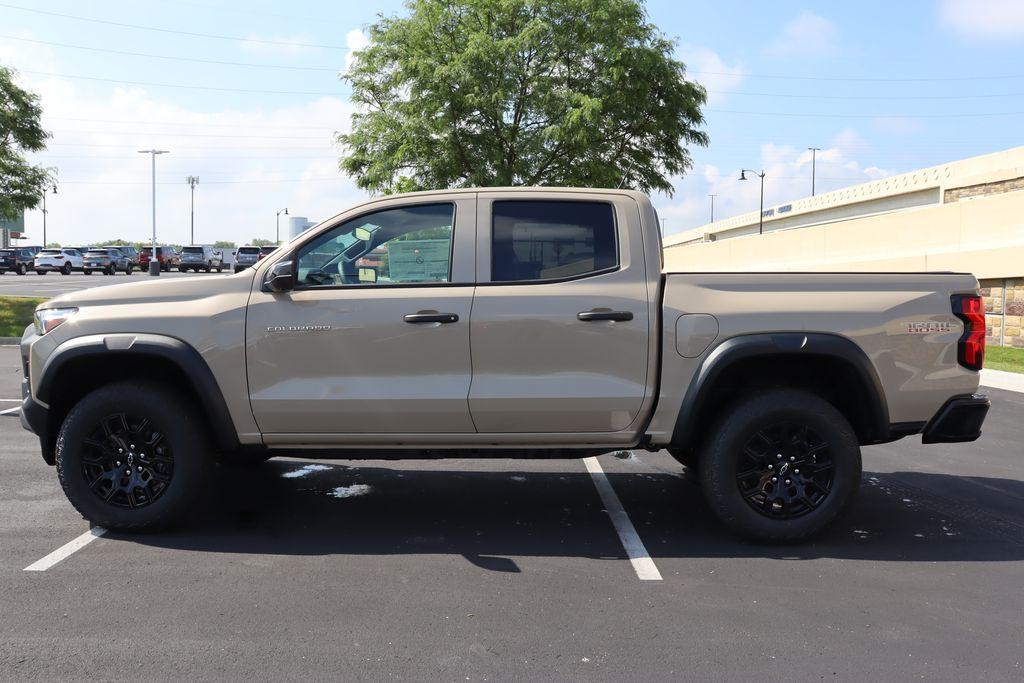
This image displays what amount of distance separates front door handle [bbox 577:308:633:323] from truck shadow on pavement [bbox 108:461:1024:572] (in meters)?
1.31

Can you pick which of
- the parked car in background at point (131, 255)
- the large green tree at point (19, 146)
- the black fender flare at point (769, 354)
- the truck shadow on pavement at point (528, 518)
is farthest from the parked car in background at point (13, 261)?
the black fender flare at point (769, 354)

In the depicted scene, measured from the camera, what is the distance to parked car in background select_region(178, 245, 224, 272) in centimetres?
5444

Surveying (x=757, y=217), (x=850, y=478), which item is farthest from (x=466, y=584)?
(x=757, y=217)

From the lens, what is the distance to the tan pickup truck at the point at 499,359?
16.3 feet

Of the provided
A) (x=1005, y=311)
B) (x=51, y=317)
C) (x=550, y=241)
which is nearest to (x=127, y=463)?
(x=51, y=317)

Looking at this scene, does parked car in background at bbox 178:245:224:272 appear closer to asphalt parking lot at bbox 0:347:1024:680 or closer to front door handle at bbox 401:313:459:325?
asphalt parking lot at bbox 0:347:1024:680

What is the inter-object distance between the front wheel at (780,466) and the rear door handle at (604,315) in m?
0.85

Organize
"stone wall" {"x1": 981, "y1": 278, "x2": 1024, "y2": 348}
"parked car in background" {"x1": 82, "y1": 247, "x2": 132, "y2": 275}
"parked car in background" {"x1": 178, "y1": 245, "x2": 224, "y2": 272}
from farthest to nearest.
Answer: "parked car in background" {"x1": 178, "y1": 245, "x2": 224, "y2": 272} < "parked car in background" {"x1": 82, "y1": 247, "x2": 132, "y2": 275} < "stone wall" {"x1": 981, "y1": 278, "x2": 1024, "y2": 348}

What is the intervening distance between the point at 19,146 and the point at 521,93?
484 inches

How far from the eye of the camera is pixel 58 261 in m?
50.5

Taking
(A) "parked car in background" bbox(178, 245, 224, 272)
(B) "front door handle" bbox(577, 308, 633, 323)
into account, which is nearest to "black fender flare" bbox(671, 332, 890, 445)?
(B) "front door handle" bbox(577, 308, 633, 323)

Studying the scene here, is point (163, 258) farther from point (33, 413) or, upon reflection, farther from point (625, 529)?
point (625, 529)

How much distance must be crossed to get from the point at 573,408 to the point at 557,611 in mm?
1251

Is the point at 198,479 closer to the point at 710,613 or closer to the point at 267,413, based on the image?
the point at 267,413
